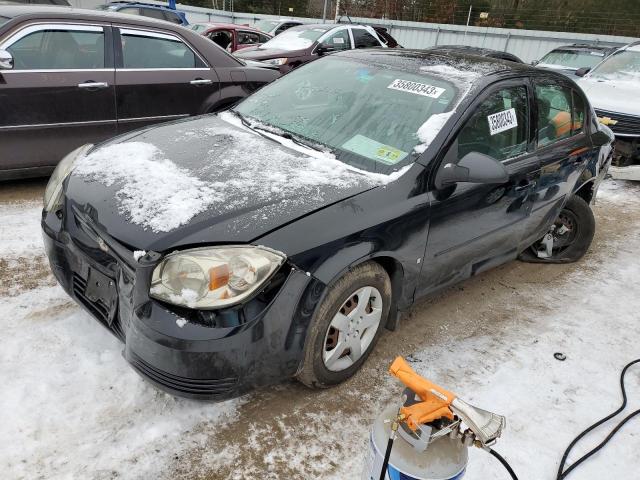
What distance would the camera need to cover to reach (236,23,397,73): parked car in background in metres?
8.84

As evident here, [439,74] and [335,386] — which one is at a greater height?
[439,74]

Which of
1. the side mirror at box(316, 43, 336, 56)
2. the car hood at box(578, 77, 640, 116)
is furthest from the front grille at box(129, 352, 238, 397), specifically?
the side mirror at box(316, 43, 336, 56)

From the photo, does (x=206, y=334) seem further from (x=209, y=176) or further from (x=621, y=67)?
(x=621, y=67)

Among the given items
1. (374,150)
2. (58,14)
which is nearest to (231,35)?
(58,14)

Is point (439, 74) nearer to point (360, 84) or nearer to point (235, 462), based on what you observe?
point (360, 84)

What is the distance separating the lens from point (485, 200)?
3.01 m

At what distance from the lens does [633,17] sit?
66.8 feet

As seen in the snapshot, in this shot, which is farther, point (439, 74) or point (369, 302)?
point (439, 74)

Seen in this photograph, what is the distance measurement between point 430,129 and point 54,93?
320 cm

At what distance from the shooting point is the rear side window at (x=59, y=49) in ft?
13.6

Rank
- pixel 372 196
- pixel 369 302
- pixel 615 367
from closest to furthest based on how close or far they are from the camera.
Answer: pixel 372 196
pixel 369 302
pixel 615 367

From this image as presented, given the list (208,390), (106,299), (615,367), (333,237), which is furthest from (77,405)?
(615,367)

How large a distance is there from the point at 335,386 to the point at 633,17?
77.4 ft

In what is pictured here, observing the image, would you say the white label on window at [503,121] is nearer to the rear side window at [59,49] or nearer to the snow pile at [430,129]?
the snow pile at [430,129]
